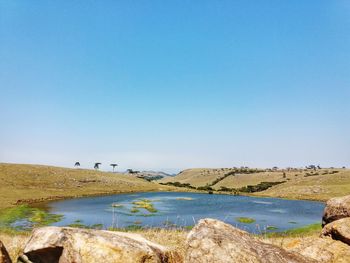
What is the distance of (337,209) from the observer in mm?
20766

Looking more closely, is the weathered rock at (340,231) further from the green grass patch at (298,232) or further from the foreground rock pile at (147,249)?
the green grass patch at (298,232)

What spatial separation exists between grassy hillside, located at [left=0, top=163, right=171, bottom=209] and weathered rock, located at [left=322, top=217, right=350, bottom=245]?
62634mm

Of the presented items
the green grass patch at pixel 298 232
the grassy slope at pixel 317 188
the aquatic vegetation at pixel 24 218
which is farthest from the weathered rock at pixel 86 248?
the grassy slope at pixel 317 188

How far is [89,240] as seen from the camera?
33.6 feet

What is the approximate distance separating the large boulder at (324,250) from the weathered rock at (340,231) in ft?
1.82

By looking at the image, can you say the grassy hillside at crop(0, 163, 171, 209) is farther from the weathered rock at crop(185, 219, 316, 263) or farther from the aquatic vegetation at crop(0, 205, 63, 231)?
the weathered rock at crop(185, 219, 316, 263)

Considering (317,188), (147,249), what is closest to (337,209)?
(147,249)

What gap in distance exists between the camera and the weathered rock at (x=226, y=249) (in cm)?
952

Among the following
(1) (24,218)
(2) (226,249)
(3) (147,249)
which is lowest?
(1) (24,218)

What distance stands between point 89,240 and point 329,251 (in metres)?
8.16

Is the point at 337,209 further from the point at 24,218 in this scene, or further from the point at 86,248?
the point at 24,218

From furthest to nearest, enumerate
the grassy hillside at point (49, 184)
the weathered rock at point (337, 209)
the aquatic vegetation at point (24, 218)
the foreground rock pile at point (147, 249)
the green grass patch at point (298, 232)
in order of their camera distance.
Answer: the grassy hillside at point (49, 184) < the aquatic vegetation at point (24, 218) < the green grass patch at point (298, 232) < the weathered rock at point (337, 209) < the foreground rock pile at point (147, 249)

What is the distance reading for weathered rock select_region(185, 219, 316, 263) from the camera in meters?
9.52

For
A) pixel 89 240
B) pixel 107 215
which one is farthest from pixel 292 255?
pixel 107 215
